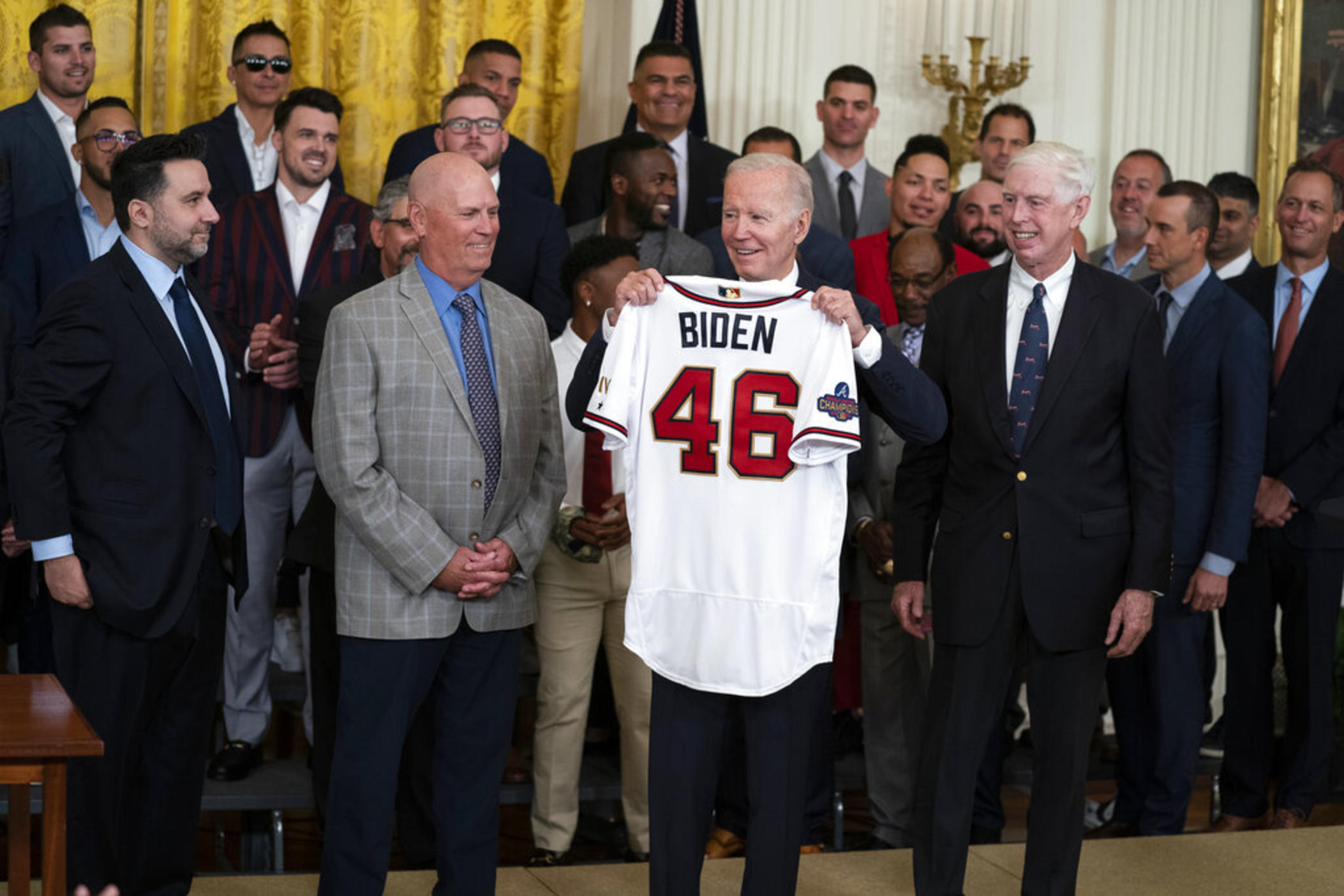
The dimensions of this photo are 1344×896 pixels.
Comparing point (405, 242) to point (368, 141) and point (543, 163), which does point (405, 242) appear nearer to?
point (543, 163)

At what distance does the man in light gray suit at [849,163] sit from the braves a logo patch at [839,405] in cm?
259

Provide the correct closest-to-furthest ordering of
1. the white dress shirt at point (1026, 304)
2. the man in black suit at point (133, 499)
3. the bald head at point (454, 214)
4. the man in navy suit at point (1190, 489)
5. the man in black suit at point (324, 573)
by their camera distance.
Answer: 1. the man in black suit at point (133, 499)
2. the bald head at point (454, 214)
3. the white dress shirt at point (1026, 304)
4. the man in black suit at point (324, 573)
5. the man in navy suit at point (1190, 489)

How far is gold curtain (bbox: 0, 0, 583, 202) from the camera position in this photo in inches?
231

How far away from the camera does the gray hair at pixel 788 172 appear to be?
306 cm

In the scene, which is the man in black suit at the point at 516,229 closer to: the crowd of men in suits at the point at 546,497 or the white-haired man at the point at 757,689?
the crowd of men in suits at the point at 546,497

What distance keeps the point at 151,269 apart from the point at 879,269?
85.5 inches

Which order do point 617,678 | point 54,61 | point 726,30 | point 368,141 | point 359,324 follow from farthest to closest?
1. point 726,30
2. point 368,141
3. point 54,61
4. point 617,678
5. point 359,324

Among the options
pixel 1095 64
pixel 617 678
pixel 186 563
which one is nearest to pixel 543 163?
pixel 617 678

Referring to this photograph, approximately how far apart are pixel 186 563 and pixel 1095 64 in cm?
532

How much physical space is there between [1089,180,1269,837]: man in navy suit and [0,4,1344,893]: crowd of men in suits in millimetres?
10

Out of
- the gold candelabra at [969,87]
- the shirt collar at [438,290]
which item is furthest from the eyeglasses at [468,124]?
the gold candelabra at [969,87]

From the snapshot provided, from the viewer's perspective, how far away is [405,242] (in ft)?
13.4

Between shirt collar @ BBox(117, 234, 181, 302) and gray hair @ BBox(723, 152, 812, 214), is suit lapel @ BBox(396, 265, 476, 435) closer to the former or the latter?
shirt collar @ BBox(117, 234, 181, 302)

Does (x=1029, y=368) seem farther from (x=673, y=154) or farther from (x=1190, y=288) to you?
(x=673, y=154)
